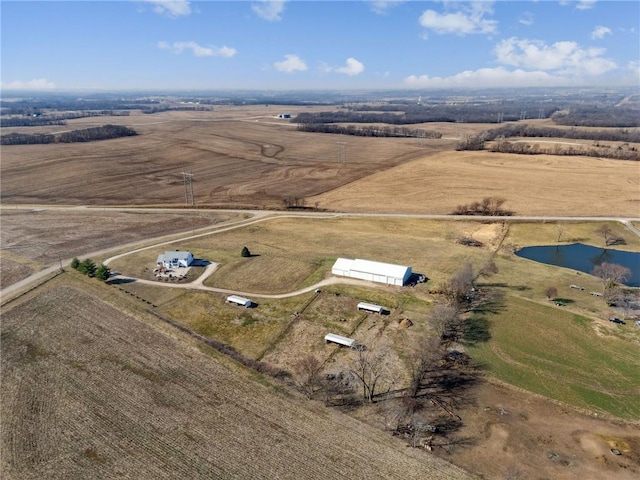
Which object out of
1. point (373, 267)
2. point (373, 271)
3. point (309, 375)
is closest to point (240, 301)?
point (309, 375)

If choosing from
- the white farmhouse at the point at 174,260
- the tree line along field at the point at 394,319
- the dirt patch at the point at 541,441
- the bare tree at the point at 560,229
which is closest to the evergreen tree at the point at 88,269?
the tree line along field at the point at 394,319

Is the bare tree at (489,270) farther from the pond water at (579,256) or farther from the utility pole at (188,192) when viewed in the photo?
the utility pole at (188,192)

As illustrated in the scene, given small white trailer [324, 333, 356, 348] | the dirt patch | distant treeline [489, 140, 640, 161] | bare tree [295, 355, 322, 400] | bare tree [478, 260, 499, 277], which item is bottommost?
the dirt patch

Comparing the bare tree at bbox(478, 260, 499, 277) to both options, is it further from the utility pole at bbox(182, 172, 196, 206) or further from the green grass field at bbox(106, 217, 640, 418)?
the utility pole at bbox(182, 172, 196, 206)

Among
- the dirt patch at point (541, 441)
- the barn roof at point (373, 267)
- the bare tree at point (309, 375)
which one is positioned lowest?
the dirt patch at point (541, 441)

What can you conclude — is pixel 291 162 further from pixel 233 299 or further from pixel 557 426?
pixel 557 426

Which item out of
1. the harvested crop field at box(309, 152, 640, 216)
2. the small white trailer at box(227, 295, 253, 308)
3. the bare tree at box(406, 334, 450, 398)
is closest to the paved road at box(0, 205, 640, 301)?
the small white trailer at box(227, 295, 253, 308)

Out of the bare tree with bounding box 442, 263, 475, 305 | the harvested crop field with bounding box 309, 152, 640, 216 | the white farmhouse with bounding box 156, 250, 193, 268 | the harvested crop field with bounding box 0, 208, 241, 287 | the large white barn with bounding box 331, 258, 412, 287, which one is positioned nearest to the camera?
the bare tree with bounding box 442, 263, 475, 305
